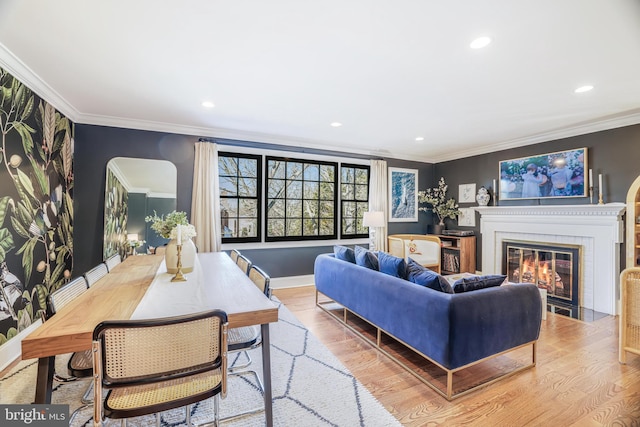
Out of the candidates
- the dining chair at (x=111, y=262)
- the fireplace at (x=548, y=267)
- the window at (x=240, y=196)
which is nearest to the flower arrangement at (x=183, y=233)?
the dining chair at (x=111, y=262)

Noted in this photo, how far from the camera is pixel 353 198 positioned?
5.33 metres

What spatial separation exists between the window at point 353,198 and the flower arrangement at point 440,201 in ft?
4.45

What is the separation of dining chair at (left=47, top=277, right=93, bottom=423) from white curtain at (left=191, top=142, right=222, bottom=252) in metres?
2.26

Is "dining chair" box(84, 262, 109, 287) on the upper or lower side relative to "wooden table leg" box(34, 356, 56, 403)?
upper

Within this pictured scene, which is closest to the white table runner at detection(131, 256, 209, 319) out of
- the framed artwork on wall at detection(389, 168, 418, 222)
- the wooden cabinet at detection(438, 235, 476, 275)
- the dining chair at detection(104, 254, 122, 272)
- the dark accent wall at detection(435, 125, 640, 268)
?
the dining chair at detection(104, 254, 122, 272)

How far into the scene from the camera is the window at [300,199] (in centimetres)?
→ 464

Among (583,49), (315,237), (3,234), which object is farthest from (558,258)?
(3,234)

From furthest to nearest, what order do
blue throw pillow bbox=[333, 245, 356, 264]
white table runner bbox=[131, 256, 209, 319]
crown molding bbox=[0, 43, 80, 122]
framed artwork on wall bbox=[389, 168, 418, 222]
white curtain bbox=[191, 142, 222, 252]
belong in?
framed artwork on wall bbox=[389, 168, 418, 222] < white curtain bbox=[191, 142, 222, 252] < blue throw pillow bbox=[333, 245, 356, 264] < crown molding bbox=[0, 43, 80, 122] < white table runner bbox=[131, 256, 209, 319]

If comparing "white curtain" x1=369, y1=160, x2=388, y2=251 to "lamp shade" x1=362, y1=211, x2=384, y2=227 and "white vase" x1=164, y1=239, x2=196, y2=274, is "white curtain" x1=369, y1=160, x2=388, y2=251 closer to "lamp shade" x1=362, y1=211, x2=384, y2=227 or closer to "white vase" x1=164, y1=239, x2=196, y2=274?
"lamp shade" x1=362, y1=211, x2=384, y2=227

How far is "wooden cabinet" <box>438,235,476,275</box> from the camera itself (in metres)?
5.08

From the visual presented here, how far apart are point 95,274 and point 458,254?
206 inches

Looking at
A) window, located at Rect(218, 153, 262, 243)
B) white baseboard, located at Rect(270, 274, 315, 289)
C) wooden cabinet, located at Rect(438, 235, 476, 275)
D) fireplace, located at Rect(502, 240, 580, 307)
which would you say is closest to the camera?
fireplace, located at Rect(502, 240, 580, 307)

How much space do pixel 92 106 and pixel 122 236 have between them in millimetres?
1621

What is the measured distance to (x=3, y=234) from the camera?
2225 millimetres
